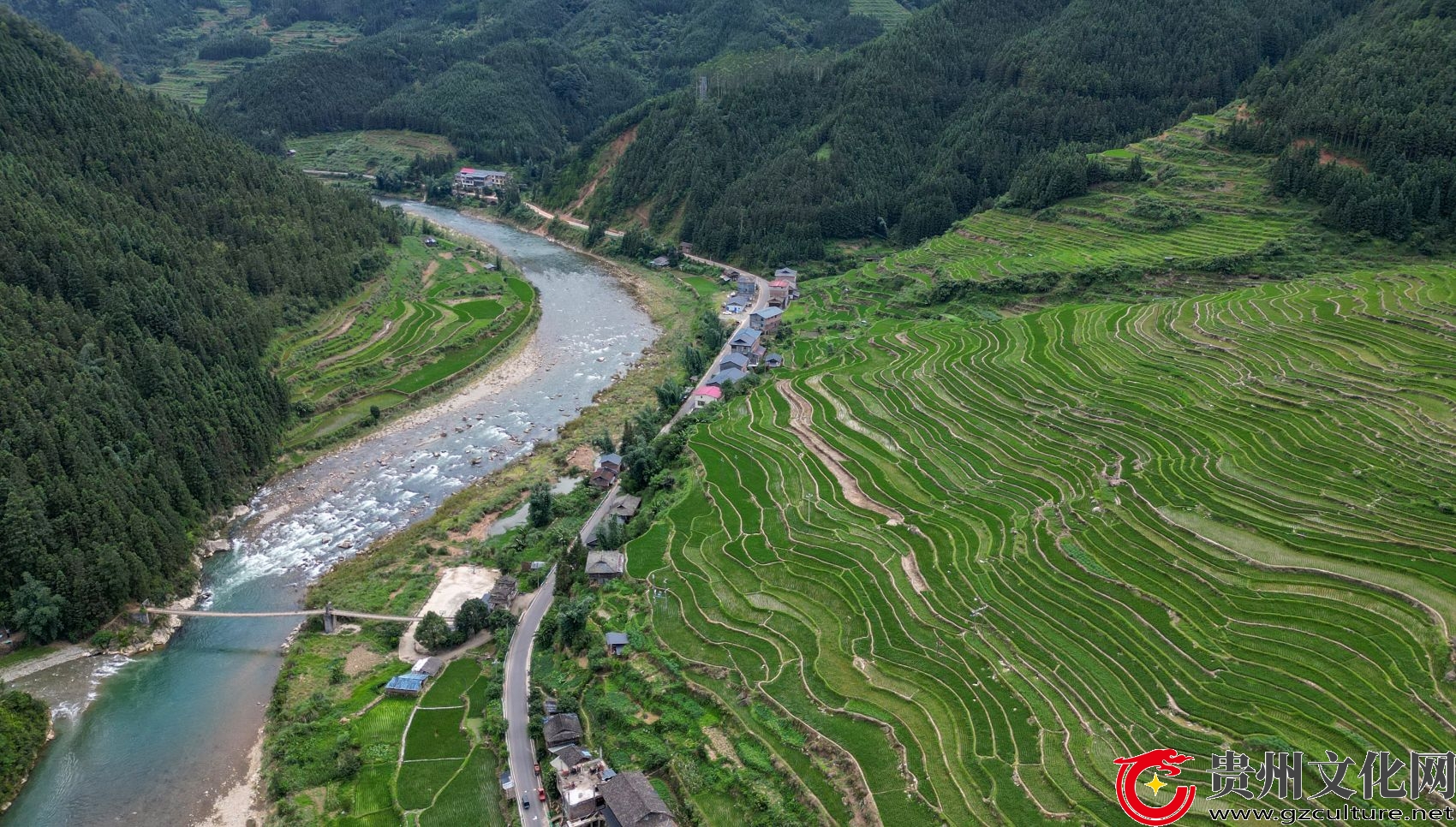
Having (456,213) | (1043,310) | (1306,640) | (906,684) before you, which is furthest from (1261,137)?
(456,213)

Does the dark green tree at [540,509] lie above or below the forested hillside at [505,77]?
below

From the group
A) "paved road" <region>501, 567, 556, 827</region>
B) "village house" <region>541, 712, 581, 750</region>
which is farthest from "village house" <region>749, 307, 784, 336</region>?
"village house" <region>541, 712, 581, 750</region>

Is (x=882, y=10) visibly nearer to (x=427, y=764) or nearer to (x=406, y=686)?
(x=406, y=686)

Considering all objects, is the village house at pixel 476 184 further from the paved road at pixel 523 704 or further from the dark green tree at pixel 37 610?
the dark green tree at pixel 37 610

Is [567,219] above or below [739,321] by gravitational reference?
above

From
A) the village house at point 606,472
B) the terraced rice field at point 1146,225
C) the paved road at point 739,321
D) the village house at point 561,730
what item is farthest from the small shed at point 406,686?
the terraced rice field at point 1146,225

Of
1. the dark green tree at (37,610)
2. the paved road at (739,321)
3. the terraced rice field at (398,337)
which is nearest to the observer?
the dark green tree at (37,610)

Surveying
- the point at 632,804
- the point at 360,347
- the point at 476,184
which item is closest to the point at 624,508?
the point at 632,804
